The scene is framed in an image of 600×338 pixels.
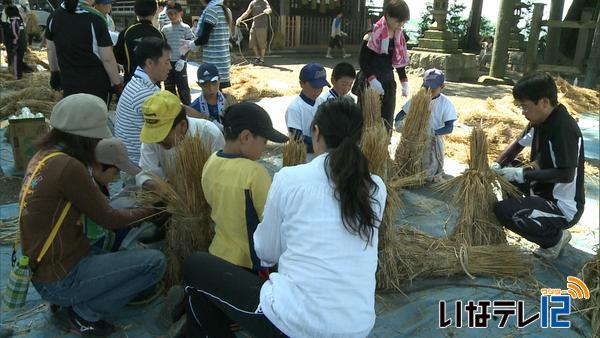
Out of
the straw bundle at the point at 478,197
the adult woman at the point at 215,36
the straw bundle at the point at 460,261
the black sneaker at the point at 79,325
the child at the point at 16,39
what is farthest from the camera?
the child at the point at 16,39

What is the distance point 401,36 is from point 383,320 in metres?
2.77

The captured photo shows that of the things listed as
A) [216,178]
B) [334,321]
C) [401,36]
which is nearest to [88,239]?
[216,178]

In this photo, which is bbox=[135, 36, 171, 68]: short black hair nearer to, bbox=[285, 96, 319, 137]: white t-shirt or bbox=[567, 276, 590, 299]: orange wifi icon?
bbox=[285, 96, 319, 137]: white t-shirt

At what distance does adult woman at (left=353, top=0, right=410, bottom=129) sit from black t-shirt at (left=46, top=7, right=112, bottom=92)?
2.07 m

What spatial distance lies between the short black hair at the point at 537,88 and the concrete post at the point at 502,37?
6445 mm

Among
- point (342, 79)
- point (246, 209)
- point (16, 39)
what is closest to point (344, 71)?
point (342, 79)

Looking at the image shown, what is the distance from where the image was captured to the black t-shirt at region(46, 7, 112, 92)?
3.31 meters

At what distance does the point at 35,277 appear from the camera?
6.04 feet

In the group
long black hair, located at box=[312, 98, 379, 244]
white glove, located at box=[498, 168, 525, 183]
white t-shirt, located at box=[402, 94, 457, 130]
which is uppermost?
long black hair, located at box=[312, 98, 379, 244]

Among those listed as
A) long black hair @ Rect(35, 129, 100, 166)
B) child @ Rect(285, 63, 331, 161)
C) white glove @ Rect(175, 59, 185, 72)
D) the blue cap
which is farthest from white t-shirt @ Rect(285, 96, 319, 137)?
white glove @ Rect(175, 59, 185, 72)

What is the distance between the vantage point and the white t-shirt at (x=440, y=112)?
3.76 metres

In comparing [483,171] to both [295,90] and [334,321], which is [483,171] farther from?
[295,90]

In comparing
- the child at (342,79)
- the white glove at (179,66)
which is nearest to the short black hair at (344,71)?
the child at (342,79)

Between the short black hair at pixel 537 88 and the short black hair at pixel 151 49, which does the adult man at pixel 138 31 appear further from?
the short black hair at pixel 537 88
